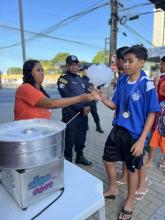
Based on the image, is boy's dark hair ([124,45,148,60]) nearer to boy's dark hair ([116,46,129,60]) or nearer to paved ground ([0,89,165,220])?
boy's dark hair ([116,46,129,60])

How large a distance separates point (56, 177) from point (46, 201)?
16 centimetres

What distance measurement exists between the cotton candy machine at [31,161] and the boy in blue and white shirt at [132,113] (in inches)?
32.9

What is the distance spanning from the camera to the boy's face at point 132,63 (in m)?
1.98

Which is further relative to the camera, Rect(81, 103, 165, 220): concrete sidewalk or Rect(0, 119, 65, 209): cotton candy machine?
Rect(81, 103, 165, 220): concrete sidewalk

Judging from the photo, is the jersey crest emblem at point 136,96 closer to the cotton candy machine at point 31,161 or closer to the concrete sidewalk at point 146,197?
the cotton candy machine at point 31,161

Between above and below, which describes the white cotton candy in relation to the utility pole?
below

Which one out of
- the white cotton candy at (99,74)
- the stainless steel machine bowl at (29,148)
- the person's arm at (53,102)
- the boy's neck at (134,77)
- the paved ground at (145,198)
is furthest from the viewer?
the paved ground at (145,198)

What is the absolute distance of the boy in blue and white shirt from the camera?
6.43 feet

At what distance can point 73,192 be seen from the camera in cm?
151

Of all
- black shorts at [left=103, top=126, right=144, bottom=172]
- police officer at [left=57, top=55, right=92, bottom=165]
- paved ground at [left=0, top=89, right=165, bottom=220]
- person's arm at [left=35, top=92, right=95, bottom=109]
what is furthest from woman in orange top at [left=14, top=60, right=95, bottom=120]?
paved ground at [left=0, top=89, right=165, bottom=220]

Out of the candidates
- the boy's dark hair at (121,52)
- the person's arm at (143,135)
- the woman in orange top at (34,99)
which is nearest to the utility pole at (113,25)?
the boy's dark hair at (121,52)

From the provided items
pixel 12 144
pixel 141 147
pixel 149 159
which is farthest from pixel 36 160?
pixel 149 159

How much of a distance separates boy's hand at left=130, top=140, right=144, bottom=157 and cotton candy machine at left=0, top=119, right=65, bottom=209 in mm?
811

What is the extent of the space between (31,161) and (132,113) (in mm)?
1146
